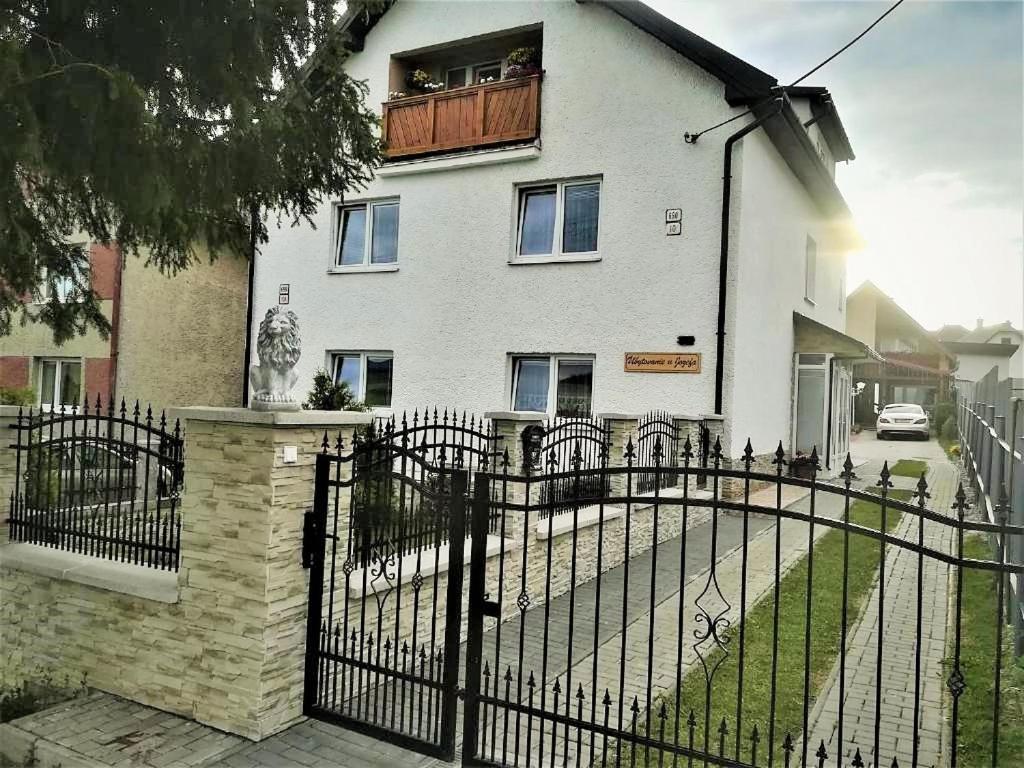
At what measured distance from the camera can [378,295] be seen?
42.9 feet

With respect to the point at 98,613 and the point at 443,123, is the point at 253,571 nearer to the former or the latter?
the point at 98,613

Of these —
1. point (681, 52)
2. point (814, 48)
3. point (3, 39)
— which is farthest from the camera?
point (681, 52)

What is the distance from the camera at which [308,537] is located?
4.17 m

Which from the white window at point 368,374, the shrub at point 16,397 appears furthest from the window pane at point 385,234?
the shrub at point 16,397

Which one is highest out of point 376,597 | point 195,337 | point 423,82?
point 423,82

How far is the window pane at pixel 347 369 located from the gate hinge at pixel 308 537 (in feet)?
30.9

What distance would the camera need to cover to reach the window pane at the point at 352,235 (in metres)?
13.6

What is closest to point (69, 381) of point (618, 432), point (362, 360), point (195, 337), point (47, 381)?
point (47, 381)

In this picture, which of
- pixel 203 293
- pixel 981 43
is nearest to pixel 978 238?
pixel 981 43

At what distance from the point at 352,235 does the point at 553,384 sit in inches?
197

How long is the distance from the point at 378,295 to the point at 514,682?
933 centimetres

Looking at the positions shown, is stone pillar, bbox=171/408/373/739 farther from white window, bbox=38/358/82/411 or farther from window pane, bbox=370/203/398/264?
white window, bbox=38/358/82/411

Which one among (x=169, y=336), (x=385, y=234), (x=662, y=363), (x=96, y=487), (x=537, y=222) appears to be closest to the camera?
(x=96, y=487)

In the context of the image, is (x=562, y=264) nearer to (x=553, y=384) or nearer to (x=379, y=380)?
(x=553, y=384)
